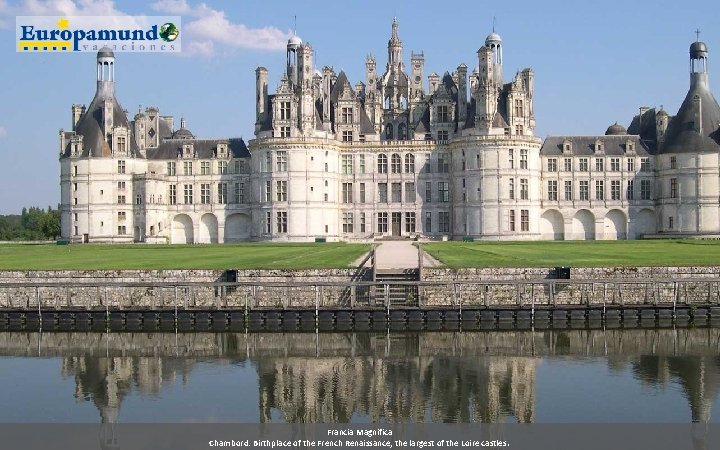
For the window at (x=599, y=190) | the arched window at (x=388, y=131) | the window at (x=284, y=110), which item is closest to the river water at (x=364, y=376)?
the window at (x=284, y=110)

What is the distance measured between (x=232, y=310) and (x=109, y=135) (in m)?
48.4

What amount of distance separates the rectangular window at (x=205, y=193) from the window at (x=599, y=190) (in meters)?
37.2

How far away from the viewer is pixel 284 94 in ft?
263

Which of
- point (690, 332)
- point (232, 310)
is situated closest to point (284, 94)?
point (232, 310)

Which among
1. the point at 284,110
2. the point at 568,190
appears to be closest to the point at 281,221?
the point at 284,110

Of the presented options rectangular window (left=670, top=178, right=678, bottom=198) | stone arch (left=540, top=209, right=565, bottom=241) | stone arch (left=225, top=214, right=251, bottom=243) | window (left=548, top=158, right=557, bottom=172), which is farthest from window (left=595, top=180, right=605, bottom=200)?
stone arch (left=225, top=214, right=251, bottom=243)

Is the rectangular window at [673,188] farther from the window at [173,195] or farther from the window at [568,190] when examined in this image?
the window at [173,195]

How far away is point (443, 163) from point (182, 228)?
26186 mm

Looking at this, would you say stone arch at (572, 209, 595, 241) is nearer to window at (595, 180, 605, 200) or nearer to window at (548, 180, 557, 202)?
window at (595, 180, 605, 200)

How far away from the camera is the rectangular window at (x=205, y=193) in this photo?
8506 cm

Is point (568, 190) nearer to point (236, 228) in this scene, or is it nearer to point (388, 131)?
point (388, 131)

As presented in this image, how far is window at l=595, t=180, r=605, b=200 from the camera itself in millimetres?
83500

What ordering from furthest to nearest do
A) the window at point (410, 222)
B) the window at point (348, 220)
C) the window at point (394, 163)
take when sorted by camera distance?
1. the window at point (348, 220)
2. the window at point (394, 163)
3. the window at point (410, 222)

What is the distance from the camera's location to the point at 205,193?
85.1 metres
